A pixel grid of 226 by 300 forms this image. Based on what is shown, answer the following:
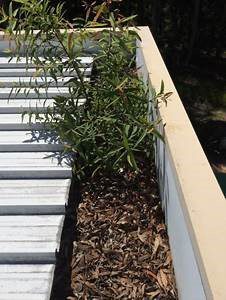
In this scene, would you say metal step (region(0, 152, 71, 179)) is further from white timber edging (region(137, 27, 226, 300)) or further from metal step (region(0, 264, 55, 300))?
metal step (region(0, 264, 55, 300))

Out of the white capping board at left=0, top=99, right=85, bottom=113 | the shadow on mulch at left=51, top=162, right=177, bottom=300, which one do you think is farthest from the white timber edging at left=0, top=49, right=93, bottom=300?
the shadow on mulch at left=51, top=162, right=177, bottom=300

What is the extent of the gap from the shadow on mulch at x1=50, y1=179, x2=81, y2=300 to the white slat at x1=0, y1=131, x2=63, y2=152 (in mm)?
395

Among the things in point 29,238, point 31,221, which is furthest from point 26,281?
point 31,221

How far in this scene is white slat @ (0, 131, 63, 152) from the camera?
3.83m

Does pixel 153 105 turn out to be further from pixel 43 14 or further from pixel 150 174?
pixel 43 14

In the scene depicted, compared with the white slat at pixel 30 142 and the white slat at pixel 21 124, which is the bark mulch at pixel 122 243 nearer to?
the white slat at pixel 30 142

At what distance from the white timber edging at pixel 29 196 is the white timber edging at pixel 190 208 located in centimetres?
65

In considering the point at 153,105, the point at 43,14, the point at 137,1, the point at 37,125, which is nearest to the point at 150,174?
the point at 153,105

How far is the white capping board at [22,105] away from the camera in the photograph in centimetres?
434

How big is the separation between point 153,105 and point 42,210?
1.03m

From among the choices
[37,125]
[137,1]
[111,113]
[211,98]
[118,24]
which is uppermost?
[118,24]

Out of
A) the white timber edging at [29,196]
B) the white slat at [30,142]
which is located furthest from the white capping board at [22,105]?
the white slat at [30,142]

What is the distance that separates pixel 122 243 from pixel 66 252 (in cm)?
33

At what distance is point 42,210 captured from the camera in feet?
10.4
